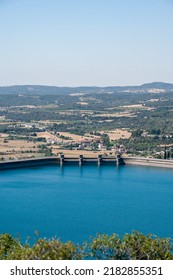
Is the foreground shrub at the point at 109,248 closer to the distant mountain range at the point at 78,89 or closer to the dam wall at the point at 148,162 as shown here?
the dam wall at the point at 148,162

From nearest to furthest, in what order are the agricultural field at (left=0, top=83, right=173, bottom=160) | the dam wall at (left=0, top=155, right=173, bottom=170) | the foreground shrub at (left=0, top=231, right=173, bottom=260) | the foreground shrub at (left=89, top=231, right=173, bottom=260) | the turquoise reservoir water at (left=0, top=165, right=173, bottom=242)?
the foreground shrub at (left=0, top=231, right=173, bottom=260), the foreground shrub at (left=89, top=231, right=173, bottom=260), the turquoise reservoir water at (left=0, top=165, right=173, bottom=242), the dam wall at (left=0, top=155, right=173, bottom=170), the agricultural field at (left=0, top=83, right=173, bottom=160)

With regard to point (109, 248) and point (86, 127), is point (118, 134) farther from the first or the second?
point (109, 248)

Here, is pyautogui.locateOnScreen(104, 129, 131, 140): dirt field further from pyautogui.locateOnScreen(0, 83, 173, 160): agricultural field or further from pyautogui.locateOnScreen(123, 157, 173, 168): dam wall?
pyautogui.locateOnScreen(123, 157, 173, 168): dam wall

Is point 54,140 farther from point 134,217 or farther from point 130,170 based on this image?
point 134,217

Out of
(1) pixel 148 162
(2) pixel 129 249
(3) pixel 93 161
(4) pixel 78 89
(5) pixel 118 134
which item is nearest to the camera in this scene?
(2) pixel 129 249

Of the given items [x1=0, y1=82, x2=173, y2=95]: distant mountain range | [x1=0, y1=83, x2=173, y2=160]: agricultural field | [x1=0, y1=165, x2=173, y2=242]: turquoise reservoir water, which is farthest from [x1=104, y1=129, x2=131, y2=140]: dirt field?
[x1=0, y1=82, x2=173, y2=95]: distant mountain range

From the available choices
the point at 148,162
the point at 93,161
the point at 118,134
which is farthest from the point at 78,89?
the point at 148,162

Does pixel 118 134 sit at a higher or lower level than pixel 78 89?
lower

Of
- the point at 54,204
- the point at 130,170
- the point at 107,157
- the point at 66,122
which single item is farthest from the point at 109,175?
the point at 66,122

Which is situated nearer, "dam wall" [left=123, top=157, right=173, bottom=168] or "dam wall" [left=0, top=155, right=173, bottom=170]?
"dam wall" [left=0, top=155, right=173, bottom=170]
